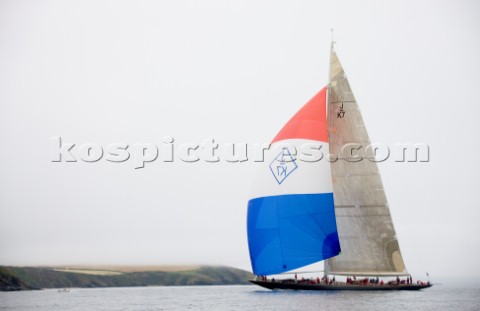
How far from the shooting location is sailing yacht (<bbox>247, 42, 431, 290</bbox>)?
186 ft

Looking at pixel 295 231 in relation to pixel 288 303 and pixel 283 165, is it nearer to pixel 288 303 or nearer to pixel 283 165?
pixel 283 165

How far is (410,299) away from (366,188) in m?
10.1

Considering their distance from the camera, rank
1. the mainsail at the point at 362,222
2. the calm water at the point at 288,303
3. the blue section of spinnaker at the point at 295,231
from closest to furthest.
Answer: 1. the calm water at the point at 288,303
2. the blue section of spinnaker at the point at 295,231
3. the mainsail at the point at 362,222

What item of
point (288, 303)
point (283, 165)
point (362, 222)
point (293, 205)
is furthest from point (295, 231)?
point (288, 303)

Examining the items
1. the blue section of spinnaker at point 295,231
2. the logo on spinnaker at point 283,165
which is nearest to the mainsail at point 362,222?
the blue section of spinnaker at point 295,231

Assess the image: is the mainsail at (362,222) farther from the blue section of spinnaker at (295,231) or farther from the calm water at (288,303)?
the calm water at (288,303)

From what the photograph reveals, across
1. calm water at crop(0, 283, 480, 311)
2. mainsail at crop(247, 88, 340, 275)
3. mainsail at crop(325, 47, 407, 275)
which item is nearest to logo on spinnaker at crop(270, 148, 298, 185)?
mainsail at crop(247, 88, 340, 275)

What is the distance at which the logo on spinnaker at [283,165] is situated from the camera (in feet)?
189

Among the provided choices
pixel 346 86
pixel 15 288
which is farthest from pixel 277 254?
pixel 15 288

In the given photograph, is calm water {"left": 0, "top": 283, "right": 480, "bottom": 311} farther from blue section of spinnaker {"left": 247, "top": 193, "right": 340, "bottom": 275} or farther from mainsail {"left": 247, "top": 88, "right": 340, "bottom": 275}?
mainsail {"left": 247, "top": 88, "right": 340, "bottom": 275}

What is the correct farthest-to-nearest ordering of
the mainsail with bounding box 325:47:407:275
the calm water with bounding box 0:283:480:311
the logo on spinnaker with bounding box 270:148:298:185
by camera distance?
the mainsail with bounding box 325:47:407:275, the logo on spinnaker with bounding box 270:148:298:185, the calm water with bounding box 0:283:480:311

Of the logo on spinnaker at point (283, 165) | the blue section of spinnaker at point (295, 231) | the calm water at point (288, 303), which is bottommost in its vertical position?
the calm water at point (288, 303)

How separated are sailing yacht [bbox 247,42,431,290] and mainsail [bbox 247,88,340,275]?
0.08 meters

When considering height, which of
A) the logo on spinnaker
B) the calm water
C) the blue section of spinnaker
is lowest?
the calm water
